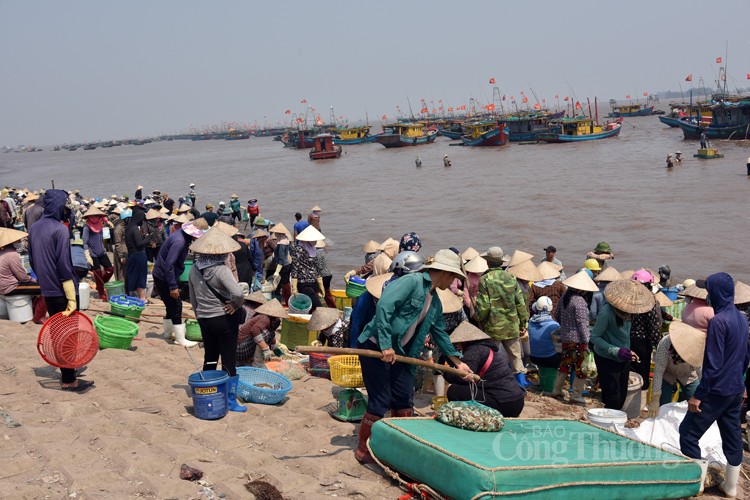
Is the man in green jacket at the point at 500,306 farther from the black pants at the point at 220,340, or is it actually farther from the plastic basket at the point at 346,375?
the black pants at the point at 220,340

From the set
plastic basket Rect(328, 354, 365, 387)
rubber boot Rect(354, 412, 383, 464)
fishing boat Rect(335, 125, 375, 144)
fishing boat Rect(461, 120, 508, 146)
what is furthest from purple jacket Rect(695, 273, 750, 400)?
fishing boat Rect(335, 125, 375, 144)

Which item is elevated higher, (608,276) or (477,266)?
(477,266)

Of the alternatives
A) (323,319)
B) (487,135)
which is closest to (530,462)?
(323,319)

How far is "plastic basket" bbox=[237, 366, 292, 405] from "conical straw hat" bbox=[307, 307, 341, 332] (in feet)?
3.42

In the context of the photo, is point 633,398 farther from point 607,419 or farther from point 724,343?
point 724,343

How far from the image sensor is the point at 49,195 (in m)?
5.50

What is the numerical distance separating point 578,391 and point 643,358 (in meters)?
0.65

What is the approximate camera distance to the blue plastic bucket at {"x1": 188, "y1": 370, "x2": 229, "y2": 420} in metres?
4.84

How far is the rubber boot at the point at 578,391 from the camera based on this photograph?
6.25 m

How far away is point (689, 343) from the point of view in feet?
15.8

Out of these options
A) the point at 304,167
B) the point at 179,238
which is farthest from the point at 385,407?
the point at 304,167

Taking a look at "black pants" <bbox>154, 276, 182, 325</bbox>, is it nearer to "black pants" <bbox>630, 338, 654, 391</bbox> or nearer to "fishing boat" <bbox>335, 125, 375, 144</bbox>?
"black pants" <bbox>630, 338, 654, 391</bbox>

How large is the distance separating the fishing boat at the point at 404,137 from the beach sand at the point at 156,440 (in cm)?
6254

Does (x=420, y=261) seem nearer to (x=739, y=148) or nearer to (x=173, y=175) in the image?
(x=739, y=148)
